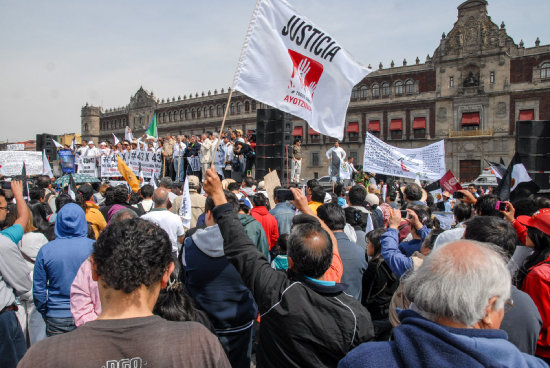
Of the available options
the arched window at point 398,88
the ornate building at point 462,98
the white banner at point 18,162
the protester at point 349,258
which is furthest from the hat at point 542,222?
the arched window at point 398,88

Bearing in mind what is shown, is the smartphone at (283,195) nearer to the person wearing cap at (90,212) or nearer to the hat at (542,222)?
the person wearing cap at (90,212)

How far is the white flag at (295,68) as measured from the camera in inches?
163

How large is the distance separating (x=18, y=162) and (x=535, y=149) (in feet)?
41.5

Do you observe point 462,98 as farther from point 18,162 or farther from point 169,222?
point 169,222

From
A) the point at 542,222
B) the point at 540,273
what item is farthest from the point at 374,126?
the point at 540,273

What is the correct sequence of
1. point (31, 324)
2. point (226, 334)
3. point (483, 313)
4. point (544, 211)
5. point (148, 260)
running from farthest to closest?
point (31, 324) → point (226, 334) → point (544, 211) → point (148, 260) → point (483, 313)

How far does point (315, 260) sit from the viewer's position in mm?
2193

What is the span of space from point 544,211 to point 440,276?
1.97 meters

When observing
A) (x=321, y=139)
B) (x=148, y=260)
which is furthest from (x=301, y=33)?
(x=321, y=139)

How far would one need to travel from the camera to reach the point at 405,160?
1090cm

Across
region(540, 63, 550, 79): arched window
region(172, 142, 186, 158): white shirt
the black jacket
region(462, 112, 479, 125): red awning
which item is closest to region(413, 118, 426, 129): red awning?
region(462, 112, 479, 125): red awning

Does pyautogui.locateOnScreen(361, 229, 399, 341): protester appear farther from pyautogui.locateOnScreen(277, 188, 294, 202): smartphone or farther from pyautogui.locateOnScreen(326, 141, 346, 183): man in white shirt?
pyautogui.locateOnScreen(326, 141, 346, 183): man in white shirt

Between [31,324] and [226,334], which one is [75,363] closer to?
[226,334]

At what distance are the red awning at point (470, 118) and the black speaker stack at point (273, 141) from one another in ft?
116
